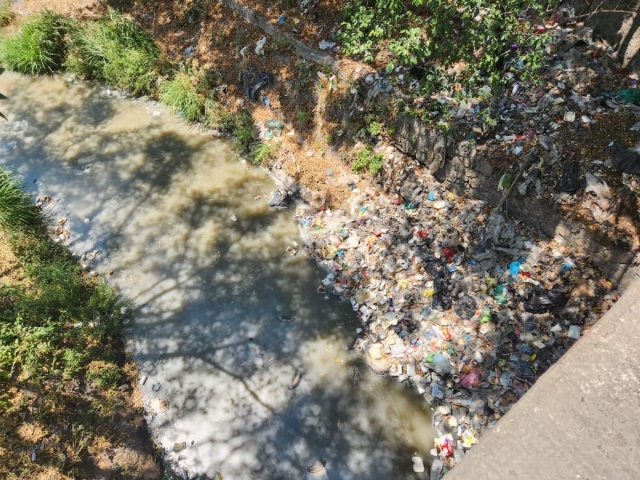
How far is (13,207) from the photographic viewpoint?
4.84 m

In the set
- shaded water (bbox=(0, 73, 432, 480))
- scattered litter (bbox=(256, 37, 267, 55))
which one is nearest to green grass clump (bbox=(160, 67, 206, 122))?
shaded water (bbox=(0, 73, 432, 480))

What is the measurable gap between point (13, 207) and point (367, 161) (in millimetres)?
4472

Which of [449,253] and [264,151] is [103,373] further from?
[449,253]

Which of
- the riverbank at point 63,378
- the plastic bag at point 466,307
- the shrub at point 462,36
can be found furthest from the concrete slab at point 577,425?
the riverbank at point 63,378

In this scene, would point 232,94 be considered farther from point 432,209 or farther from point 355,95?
point 432,209

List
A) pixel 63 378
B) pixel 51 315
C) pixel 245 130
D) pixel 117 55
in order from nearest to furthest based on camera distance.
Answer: pixel 63 378
pixel 51 315
pixel 245 130
pixel 117 55

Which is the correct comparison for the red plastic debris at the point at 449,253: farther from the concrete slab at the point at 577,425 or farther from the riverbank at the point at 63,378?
the riverbank at the point at 63,378

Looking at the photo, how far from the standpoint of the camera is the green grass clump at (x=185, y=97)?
244 inches

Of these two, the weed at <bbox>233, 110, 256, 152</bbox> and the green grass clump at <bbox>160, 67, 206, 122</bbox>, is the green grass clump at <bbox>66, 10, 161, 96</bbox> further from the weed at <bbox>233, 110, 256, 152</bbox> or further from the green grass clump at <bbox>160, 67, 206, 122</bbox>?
the weed at <bbox>233, 110, 256, 152</bbox>

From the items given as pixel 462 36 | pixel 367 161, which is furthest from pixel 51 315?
pixel 462 36

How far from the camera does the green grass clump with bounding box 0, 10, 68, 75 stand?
7.08 meters

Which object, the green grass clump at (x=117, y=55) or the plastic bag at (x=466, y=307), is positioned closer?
the plastic bag at (x=466, y=307)

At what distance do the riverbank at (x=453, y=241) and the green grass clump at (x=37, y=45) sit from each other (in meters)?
5.09

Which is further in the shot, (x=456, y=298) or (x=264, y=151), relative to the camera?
(x=264, y=151)
